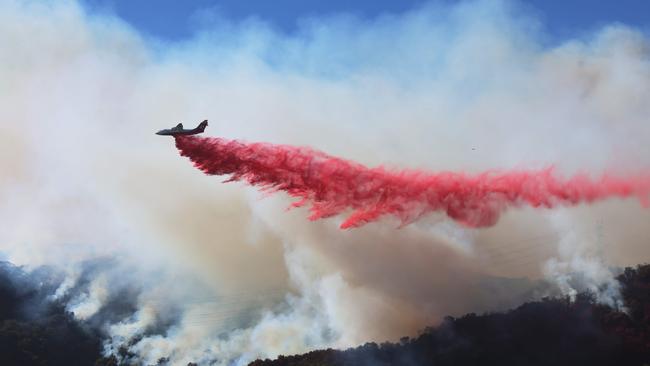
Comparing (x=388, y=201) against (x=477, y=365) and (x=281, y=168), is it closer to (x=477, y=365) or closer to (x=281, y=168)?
(x=281, y=168)

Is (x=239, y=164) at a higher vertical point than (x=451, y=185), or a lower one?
higher

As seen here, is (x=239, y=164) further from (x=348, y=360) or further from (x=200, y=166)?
(x=348, y=360)

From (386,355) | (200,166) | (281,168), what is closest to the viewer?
(200,166)

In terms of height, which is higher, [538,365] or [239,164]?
[239,164]

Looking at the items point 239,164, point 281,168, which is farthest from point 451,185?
point 239,164

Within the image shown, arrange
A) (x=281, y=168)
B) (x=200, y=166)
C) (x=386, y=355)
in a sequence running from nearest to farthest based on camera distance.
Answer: (x=200, y=166)
(x=281, y=168)
(x=386, y=355)

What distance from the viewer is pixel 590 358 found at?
197m

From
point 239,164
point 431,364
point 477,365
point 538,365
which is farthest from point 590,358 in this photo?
point 239,164

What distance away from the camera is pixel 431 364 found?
195250 mm

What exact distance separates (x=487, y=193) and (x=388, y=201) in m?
15.3

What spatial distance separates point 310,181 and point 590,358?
14595cm

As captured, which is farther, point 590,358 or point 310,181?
point 590,358

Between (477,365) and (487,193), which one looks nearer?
(487,193)

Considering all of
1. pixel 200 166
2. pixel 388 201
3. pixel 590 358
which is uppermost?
pixel 200 166
